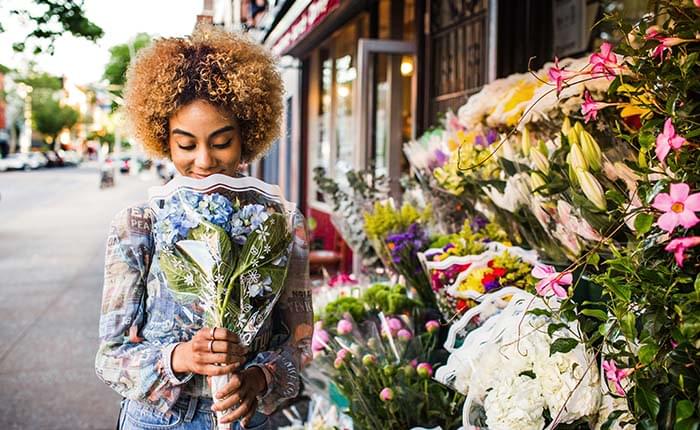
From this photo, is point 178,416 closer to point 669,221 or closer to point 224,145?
point 224,145

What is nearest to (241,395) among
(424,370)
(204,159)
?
(204,159)

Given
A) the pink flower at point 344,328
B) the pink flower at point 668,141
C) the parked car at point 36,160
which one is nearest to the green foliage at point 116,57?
the parked car at point 36,160

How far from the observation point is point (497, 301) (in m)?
2.31

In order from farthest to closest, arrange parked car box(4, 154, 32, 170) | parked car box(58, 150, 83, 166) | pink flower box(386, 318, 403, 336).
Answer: parked car box(58, 150, 83, 166) → parked car box(4, 154, 32, 170) → pink flower box(386, 318, 403, 336)

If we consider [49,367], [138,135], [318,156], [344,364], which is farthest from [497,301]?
[318,156]

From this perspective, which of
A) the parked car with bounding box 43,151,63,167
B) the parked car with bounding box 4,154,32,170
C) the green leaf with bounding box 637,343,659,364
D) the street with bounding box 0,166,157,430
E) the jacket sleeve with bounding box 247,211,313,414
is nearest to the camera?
the green leaf with bounding box 637,343,659,364

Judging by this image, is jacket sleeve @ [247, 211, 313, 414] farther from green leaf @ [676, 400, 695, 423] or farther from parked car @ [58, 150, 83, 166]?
parked car @ [58, 150, 83, 166]

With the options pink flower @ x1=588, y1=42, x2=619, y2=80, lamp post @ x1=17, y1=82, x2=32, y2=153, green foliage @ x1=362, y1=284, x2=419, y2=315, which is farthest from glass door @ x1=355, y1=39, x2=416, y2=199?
lamp post @ x1=17, y1=82, x2=32, y2=153

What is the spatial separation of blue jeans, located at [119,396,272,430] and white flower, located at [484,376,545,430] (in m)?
0.60

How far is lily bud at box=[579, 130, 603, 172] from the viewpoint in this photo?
1.95m

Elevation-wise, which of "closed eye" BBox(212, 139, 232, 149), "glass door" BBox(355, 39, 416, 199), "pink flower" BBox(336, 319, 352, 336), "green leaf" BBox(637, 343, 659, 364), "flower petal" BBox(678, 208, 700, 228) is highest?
"glass door" BBox(355, 39, 416, 199)

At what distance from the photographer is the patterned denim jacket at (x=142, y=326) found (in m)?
1.85

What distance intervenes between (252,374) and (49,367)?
5.09 meters

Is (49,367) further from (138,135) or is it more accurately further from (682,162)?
(682,162)
